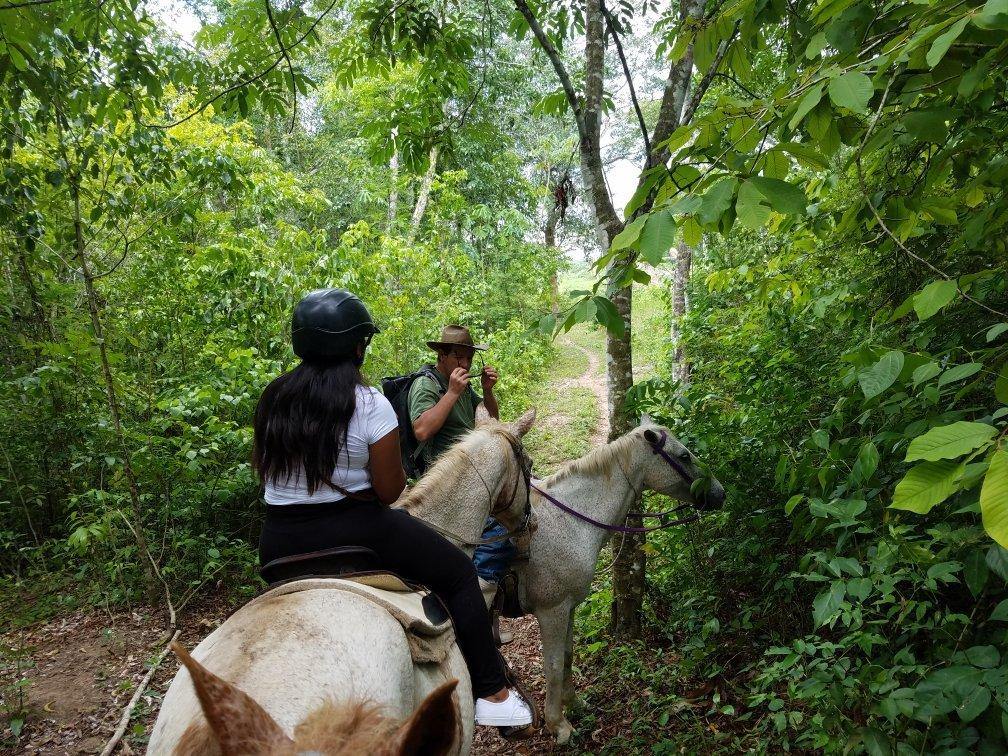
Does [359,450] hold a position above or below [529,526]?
above

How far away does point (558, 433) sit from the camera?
11430 mm

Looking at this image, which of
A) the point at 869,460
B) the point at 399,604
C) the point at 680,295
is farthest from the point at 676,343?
the point at 399,604

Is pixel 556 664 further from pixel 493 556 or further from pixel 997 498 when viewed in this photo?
pixel 997 498

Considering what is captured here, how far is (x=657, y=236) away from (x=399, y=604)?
1.68m

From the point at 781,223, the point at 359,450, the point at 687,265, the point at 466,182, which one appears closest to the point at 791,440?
the point at 781,223

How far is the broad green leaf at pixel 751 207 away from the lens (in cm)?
154

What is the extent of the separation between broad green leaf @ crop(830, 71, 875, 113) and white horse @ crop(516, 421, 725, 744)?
111 inches

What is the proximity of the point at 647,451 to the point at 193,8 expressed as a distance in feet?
76.4

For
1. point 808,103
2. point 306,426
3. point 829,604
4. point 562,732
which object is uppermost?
point 808,103

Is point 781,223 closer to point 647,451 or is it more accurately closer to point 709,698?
point 647,451

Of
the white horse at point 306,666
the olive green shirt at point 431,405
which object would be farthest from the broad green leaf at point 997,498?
the olive green shirt at point 431,405

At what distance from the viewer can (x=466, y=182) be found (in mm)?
Result: 17656

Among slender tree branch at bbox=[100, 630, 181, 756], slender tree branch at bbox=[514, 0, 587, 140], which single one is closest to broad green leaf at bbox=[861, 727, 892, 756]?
slender tree branch at bbox=[100, 630, 181, 756]

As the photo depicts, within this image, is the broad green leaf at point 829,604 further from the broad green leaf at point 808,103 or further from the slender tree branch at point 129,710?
the slender tree branch at point 129,710
